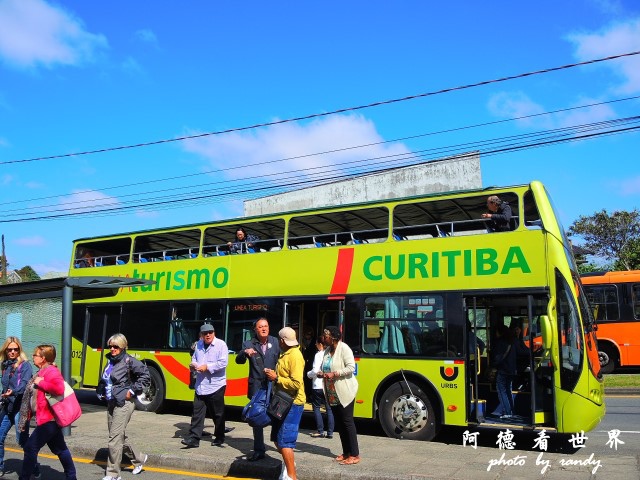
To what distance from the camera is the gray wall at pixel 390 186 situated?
25.1 m

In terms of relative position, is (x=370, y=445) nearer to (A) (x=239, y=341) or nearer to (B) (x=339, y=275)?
(B) (x=339, y=275)

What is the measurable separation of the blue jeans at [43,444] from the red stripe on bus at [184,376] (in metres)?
4.94

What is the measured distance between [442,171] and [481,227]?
51.0 feet

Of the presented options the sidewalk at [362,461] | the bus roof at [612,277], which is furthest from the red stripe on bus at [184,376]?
the bus roof at [612,277]

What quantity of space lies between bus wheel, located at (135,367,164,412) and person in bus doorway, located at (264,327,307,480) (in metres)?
6.18

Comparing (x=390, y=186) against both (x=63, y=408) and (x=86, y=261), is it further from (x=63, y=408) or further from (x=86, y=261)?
(x=63, y=408)

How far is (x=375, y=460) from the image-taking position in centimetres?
752

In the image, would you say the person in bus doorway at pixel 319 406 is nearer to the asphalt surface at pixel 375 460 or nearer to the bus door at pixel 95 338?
the asphalt surface at pixel 375 460

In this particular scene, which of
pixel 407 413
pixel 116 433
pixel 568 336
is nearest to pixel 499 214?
pixel 568 336

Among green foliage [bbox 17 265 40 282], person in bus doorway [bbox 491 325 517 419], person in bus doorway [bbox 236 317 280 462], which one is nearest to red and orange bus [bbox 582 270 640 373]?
person in bus doorway [bbox 491 325 517 419]

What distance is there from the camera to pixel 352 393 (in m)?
7.50


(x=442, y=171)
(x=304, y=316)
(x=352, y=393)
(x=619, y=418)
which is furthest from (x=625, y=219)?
(x=352, y=393)

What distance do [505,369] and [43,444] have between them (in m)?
6.64

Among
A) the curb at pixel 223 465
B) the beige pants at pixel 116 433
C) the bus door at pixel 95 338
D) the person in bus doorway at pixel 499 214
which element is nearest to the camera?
the beige pants at pixel 116 433
